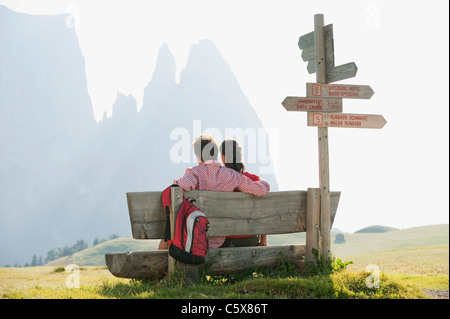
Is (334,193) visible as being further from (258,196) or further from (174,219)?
(174,219)

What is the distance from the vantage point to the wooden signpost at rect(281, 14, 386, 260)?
775cm

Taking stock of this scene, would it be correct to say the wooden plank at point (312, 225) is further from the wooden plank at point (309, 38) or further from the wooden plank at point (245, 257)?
the wooden plank at point (309, 38)

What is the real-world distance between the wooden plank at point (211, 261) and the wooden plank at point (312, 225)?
0.39 m

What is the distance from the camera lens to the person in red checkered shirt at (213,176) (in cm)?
682

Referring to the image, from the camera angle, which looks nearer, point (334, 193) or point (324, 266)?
point (324, 266)

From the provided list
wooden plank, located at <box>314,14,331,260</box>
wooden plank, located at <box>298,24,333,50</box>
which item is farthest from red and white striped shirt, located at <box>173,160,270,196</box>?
wooden plank, located at <box>298,24,333,50</box>

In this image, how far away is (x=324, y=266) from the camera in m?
7.52

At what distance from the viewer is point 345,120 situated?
315 inches

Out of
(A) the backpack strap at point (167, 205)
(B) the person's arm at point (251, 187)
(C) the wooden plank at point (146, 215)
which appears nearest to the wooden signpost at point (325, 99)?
(B) the person's arm at point (251, 187)

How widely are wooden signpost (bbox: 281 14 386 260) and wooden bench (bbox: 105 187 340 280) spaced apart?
0.69 feet
